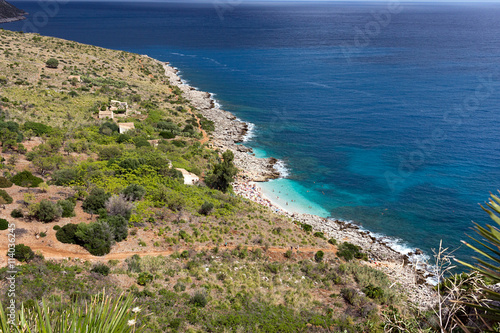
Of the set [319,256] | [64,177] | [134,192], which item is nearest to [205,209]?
[134,192]

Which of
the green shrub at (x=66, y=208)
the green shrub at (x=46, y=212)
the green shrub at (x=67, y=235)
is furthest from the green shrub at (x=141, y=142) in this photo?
the green shrub at (x=67, y=235)

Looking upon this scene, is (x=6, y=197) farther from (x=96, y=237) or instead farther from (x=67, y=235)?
(x=96, y=237)

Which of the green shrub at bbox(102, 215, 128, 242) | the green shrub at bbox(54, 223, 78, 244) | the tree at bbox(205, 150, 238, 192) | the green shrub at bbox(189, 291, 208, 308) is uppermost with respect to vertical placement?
the tree at bbox(205, 150, 238, 192)

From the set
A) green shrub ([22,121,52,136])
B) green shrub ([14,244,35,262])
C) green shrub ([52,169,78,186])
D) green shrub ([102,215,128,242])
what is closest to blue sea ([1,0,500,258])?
green shrub ([14,244,35,262])

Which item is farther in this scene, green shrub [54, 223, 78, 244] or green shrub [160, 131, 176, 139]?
green shrub [160, 131, 176, 139]

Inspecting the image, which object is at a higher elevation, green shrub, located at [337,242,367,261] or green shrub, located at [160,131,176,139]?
green shrub, located at [160,131,176,139]

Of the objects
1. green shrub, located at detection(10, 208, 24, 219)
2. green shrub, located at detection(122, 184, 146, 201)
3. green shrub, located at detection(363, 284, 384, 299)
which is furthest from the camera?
green shrub, located at detection(122, 184, 146, 201)

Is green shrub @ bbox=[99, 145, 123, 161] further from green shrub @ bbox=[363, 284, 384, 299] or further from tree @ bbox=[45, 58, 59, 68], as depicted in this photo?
tree @ bbox=[45, 58, 59, 68]
